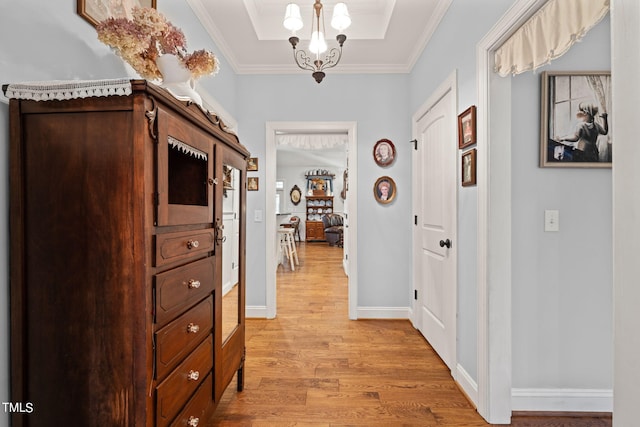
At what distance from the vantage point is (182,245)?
1175mm

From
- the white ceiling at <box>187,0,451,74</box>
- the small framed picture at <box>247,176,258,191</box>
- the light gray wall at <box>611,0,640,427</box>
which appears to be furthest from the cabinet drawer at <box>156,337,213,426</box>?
the white ceiling at <box>187,0,451,74</box>

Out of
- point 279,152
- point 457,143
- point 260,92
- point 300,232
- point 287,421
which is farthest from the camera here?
point 300,232

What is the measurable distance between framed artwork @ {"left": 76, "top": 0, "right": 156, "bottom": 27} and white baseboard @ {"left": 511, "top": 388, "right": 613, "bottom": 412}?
2837 millimetres

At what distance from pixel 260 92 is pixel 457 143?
7.11 ft

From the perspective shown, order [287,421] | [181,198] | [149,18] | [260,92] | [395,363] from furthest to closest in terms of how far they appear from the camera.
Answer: [260,92] → [395,363] → [287,421] → [181,198] → [149,18]

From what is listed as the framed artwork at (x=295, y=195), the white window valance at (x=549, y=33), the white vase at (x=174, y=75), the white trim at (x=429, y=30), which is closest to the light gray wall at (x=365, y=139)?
the white trim at (x=429, y=30)

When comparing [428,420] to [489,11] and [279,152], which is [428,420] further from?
[279,152]

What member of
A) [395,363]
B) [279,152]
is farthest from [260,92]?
[279,152]

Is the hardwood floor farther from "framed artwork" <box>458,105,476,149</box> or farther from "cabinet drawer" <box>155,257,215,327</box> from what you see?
"framed artwork" <box>458,105,476,149</box>

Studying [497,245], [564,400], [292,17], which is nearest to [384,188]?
[497,245]

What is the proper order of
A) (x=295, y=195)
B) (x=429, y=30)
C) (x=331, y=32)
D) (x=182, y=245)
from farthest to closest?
(x=295, y=195) → (x=331, y=32) → (x=429, y=30) → (x=182, y=245)

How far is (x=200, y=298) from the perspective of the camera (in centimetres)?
137

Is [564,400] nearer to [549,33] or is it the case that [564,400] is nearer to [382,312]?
[382,312]

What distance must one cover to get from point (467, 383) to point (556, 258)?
95 centimetres
